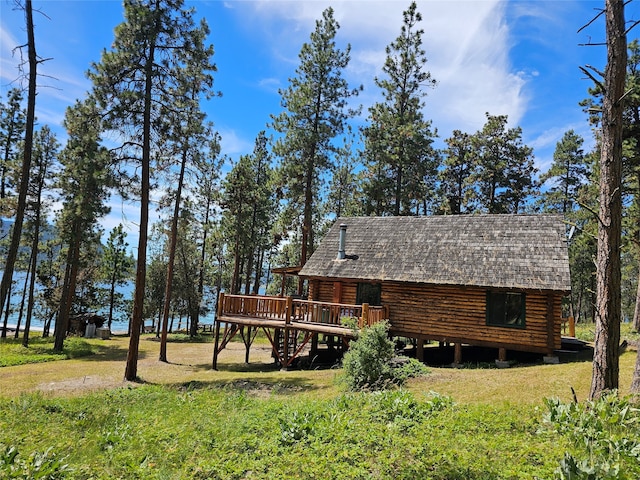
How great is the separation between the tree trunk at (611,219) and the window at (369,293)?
10856 millimetres

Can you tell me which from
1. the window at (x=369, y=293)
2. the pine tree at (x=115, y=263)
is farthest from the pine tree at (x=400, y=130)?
the pine tree at (x=115, y=263)

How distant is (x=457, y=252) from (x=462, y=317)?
279cm

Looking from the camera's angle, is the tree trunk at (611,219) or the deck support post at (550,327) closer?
the tree trunk at (611,219)

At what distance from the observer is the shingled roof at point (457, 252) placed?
45.5 ft

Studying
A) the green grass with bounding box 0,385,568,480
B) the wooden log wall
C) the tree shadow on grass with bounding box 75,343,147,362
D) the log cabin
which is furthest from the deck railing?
the tree shadow on grass with bounding box 75,343,147,362

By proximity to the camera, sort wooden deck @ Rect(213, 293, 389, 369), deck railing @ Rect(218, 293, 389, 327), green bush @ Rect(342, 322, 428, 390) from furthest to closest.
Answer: deck railing @ Rect(218, 293, 389, 327)
wooden deck @ Rect(213, 293, 389, 369)
green bush @ Rect(342, 322, 428, 390)

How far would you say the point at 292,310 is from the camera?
52.7ft

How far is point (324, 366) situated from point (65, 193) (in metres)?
18.7

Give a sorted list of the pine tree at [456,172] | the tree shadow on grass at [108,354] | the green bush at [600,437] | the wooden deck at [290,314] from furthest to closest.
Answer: the pine tree at [456,172], the tree shadow on grass at [108,354], the wooden deck at [290,314], the green bush at [600,437]

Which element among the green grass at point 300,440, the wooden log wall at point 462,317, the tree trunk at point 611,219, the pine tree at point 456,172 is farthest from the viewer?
the pine tree at point 456,172

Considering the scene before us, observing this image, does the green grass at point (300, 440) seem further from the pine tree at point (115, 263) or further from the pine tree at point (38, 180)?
the pine tree at point (115, 263)

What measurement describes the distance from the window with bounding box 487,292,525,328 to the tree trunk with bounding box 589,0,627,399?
324 inches

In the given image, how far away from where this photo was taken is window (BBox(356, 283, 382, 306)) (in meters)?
17.0

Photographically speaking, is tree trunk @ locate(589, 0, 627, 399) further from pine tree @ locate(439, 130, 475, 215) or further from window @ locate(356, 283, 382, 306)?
pine tree @ locate(439, 130, 475, 215)
